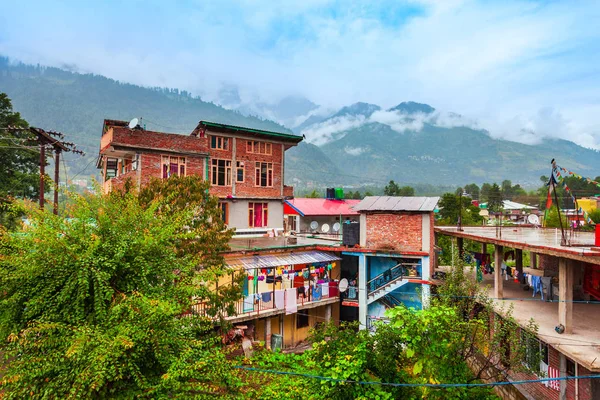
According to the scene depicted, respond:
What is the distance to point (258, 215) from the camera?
2705cm

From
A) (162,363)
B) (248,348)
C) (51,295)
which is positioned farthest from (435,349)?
(248,348)

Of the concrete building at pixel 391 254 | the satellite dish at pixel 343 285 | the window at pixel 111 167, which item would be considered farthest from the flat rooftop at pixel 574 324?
the window at pixel 111 167

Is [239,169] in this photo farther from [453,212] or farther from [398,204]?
[453,212]

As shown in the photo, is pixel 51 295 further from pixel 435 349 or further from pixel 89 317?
pixel 435 349

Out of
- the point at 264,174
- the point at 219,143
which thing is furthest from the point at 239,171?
the point at 219,143

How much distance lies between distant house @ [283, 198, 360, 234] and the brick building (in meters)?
8.41

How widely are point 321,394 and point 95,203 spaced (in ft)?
24.0

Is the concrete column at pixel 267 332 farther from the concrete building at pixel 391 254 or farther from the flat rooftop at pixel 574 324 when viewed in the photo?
the flat rooftop at pixel 574 324

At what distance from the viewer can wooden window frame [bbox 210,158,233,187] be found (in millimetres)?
24703

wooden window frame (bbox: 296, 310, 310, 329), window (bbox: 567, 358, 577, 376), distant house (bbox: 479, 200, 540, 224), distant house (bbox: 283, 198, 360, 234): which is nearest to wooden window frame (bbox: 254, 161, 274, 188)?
distant house (bbox: 283, 198, 360, 234)

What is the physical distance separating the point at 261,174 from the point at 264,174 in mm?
287

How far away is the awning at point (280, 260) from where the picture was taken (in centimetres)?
1812

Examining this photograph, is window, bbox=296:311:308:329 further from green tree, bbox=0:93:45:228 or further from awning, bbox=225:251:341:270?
green tree, bbox=0:93:45:228

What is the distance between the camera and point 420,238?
19578 millimetres
